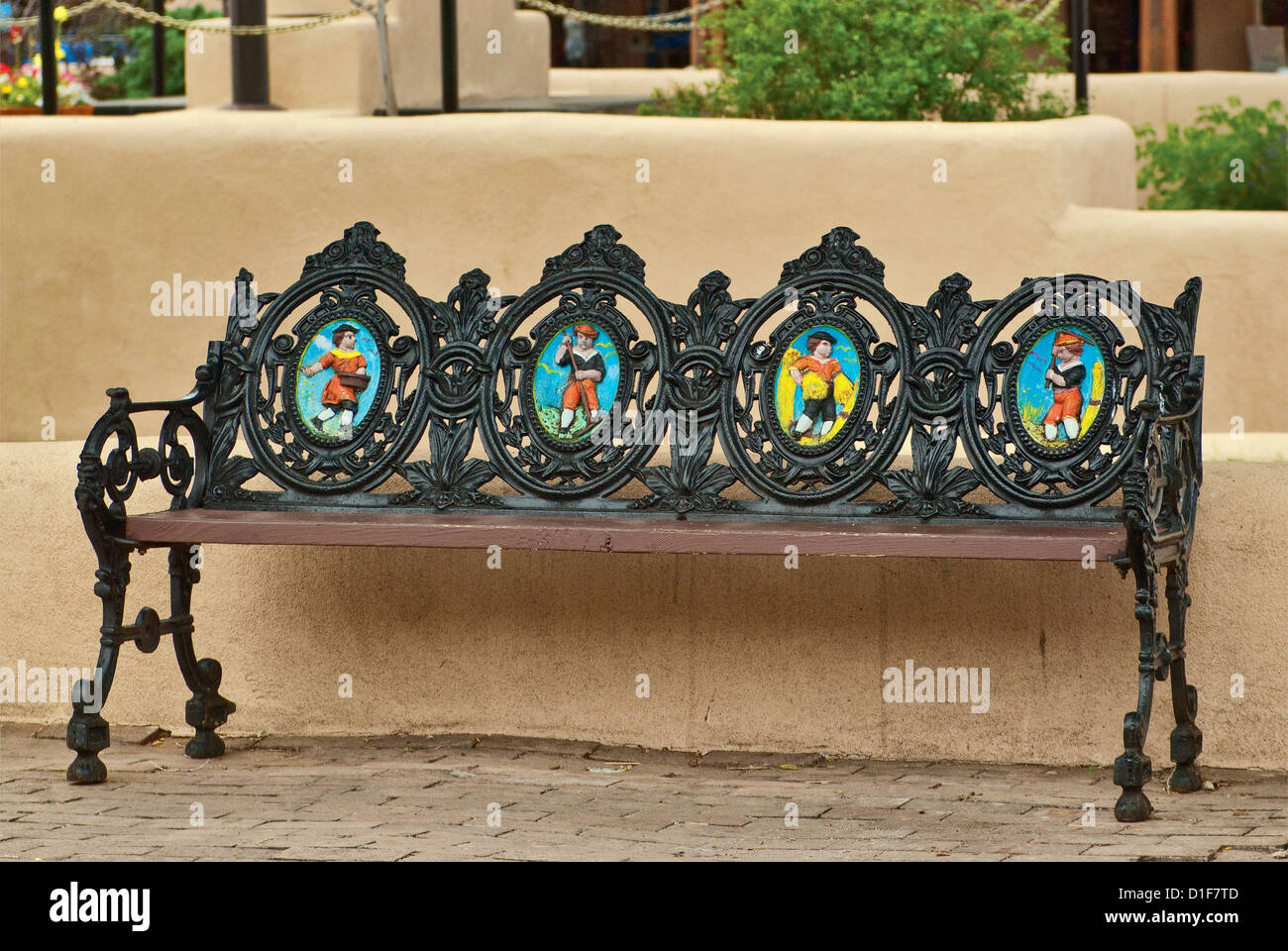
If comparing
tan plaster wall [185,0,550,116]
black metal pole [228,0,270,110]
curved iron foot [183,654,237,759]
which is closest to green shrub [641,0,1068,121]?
tan plaster wall [185,0,550,116]

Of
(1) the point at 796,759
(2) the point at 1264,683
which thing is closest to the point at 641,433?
(1) the point at 796,759

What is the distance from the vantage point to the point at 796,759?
5.62 meters

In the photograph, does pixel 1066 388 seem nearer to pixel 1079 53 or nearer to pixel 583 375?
pixel 583 375

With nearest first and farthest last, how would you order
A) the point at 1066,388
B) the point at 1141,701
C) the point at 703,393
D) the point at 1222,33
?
the point at 1141,701, the point at 1066,388, the point at 703,393, the point at 1222,33

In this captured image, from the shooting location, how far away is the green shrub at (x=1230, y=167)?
864 cm

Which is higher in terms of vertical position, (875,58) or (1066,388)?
(875,58)

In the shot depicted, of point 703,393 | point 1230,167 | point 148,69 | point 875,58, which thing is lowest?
point 703,393

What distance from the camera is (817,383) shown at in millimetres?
5406

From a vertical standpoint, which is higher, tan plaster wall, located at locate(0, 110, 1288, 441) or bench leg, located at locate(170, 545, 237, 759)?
tan plaster wall, located at locate(0, 110, 1288, 441)

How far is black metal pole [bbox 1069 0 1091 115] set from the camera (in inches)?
340

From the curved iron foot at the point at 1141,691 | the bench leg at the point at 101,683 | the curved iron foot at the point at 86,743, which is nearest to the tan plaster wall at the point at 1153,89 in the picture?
the bench leg at the point at 101,683

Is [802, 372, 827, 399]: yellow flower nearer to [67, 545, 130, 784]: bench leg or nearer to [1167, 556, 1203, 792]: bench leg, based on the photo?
[1167, 556, 1203, 792]: bench leg

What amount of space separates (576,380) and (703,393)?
378mm

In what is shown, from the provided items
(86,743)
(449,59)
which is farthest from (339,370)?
(449,59)
